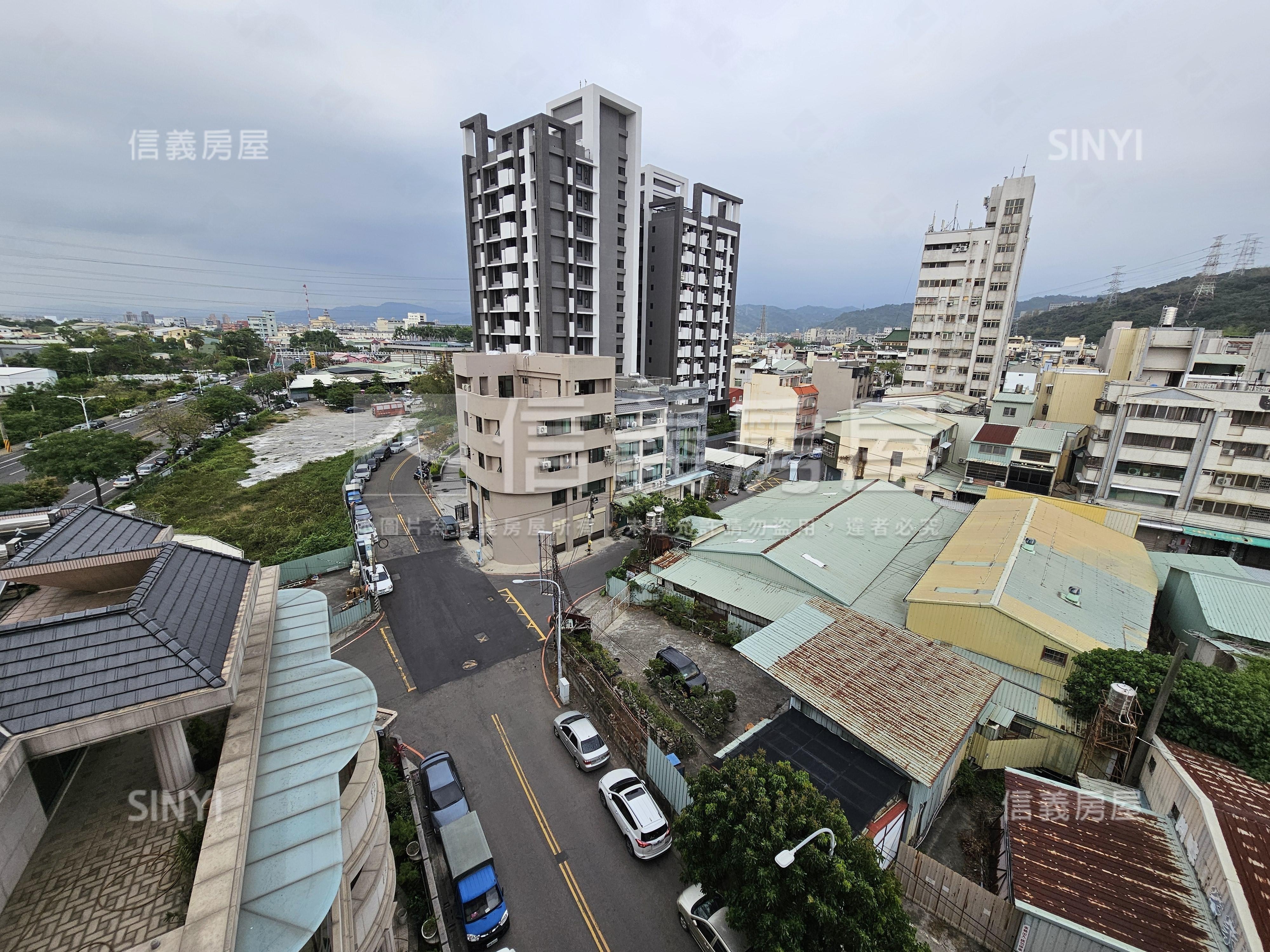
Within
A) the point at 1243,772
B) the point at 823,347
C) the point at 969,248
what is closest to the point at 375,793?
the point at 1243,772

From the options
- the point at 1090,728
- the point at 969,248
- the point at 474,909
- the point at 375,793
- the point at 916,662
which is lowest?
the point at 474,909

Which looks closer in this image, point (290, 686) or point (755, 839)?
point (290, 686)

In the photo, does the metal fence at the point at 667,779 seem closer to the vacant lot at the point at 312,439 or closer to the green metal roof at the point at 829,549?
the green metal roof at the point at 829,549

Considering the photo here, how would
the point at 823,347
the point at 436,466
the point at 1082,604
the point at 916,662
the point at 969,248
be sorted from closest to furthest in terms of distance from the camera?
the point at 916,662 < the point at 1082,604 < the point at 436,466 < the point at 969,248 < the point at 823,347

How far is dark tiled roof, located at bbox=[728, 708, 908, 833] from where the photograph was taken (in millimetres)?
12141

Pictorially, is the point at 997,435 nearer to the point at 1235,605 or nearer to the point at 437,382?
the point at 1235,605

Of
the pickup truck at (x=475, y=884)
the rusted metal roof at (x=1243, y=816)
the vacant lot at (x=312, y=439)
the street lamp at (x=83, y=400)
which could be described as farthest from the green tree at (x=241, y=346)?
the rusted metal roof at (x=1243, y=816)

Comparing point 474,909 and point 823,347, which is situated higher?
point 823,347

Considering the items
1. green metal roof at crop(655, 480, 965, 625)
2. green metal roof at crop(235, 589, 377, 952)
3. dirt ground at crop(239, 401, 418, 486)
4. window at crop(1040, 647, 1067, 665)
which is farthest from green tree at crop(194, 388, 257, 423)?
window at crop(1040, 647, 1067, 665)

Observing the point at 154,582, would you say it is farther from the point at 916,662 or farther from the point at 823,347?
the point at 823,347

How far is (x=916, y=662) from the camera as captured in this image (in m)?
16.1

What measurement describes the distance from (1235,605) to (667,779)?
22.8 m

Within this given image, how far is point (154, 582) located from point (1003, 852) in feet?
63.8

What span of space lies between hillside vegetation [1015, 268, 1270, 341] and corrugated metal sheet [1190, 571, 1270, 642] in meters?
58.3
